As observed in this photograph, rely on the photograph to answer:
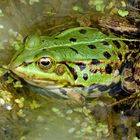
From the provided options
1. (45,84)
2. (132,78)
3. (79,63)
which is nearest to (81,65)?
(79,63)

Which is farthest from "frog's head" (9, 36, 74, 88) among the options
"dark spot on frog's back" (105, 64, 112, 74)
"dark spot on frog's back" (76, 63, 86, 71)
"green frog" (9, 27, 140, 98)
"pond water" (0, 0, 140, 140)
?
"dark spot on frog's back" (105, 64, 112, 74)

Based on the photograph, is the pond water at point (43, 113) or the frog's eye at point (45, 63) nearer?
the frog's eye at point (45, 63)

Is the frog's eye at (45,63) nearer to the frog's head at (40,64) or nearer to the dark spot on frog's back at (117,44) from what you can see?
the frog's head at (40,64)

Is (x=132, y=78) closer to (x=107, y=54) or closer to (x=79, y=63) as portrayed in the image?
(x=107, y=54)

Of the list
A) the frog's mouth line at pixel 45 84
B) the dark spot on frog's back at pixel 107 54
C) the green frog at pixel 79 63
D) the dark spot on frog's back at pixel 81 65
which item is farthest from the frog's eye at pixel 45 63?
the dark spot on frog's back at pixel 107 54

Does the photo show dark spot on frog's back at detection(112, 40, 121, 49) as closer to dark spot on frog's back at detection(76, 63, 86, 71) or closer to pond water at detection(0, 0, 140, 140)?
dark spot on frog's back at detection(76, 63, 86, 71)

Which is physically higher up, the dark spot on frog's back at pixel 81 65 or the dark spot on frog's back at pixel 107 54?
the dark spot on frog's back at pixel 107 54

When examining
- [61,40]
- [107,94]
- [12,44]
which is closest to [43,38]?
[61,40]
